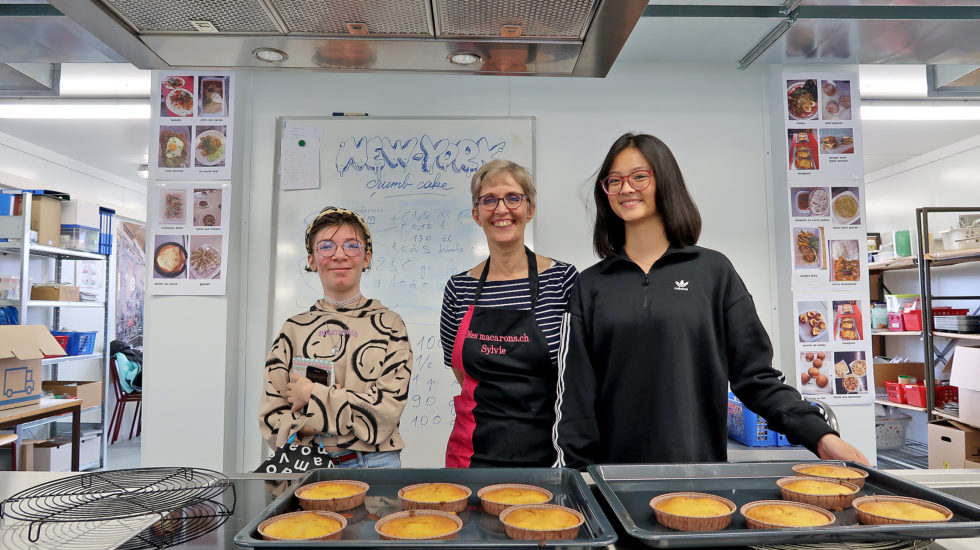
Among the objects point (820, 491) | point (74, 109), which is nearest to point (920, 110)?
point (820, 491)

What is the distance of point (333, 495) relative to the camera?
96cm

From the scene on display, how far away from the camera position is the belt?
1.59 m

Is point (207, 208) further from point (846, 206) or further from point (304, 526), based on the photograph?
point (846, 206)

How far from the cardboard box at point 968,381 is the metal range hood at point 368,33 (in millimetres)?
3715

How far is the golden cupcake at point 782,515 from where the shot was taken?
2.68ft

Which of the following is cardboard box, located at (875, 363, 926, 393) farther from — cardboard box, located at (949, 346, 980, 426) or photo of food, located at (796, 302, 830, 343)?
photo of food, located at (796, 302, 830, 343)

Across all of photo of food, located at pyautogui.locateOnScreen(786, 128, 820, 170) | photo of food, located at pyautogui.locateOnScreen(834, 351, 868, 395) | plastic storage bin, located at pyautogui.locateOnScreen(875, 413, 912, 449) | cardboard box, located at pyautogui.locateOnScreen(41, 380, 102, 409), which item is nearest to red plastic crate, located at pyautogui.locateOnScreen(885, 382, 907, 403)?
plastic storage bin, located at pyautogui.locateOnScreen(875, 413, 912, 449)

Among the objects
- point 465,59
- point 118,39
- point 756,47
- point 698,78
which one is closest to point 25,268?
point 118,39

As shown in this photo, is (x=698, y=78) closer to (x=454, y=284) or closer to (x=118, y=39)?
(x=454, y=284)

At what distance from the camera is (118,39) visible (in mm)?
1213

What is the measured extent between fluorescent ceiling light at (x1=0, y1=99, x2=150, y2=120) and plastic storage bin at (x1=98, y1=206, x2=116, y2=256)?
1.01m

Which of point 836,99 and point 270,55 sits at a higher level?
point 836,99

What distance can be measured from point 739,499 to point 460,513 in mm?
476

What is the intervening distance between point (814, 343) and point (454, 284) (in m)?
2.06
